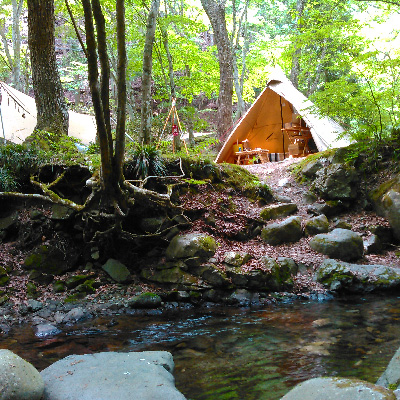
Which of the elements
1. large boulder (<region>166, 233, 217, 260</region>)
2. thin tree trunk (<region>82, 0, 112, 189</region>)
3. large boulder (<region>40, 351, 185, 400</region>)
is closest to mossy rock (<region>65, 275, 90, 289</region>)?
large boulder (<region>166, 233, 217, 260</region>)

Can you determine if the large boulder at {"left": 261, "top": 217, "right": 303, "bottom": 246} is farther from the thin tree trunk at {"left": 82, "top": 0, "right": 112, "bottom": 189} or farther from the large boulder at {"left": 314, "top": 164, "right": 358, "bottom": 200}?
the thin tree trunk at {"left": 82, "top": 0, "right": 112, "bottom": 189}

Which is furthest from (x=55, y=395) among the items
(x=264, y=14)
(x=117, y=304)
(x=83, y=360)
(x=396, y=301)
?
(x=264, y=14)

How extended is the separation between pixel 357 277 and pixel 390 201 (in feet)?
6.81

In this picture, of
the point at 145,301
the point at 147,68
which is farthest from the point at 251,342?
the point at 147,68

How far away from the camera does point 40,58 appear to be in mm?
7207

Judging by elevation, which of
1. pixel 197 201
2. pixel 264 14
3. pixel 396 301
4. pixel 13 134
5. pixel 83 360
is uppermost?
pixel 264 14

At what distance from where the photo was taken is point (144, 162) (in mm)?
6148

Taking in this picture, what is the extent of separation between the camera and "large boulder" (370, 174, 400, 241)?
6359mm

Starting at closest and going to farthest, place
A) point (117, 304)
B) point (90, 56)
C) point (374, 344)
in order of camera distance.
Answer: point (374, 344)
point (90, 56)
point (117, 304)

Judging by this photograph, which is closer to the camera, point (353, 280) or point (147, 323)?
point (147, 323)

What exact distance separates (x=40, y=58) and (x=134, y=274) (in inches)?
191

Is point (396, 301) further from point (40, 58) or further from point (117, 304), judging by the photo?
point (40, 58)

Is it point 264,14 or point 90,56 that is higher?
point 264,14

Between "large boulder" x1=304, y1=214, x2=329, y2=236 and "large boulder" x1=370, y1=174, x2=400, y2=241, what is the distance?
3.74 feet
